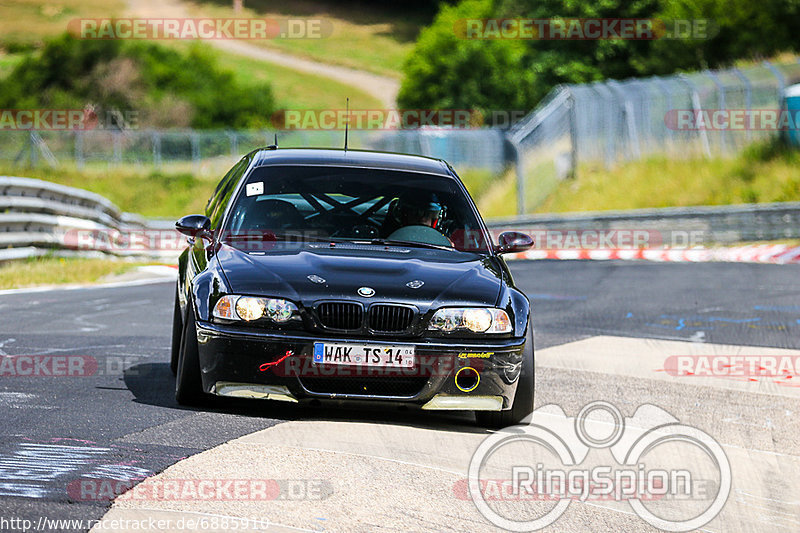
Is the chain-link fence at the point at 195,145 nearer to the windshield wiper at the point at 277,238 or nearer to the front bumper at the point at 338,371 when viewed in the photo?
the windshield wiper at the point at 277,238

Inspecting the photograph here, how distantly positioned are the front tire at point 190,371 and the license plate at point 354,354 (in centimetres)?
72

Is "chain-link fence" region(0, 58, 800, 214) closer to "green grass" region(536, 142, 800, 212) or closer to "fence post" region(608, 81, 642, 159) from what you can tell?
"fence post" region(608, 81, 642, 159)

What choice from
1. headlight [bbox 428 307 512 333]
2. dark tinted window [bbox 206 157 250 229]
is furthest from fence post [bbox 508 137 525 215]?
headlight [bbox 428 307 512 333]

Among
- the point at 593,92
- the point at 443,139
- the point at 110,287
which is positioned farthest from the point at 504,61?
the point at 110,287

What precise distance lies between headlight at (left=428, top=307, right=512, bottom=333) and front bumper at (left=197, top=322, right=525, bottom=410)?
69 millimetres

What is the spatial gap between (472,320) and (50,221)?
13025 millimetres

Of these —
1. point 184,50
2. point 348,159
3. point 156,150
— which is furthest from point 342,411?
point 184,50

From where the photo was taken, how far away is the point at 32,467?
5.49 m

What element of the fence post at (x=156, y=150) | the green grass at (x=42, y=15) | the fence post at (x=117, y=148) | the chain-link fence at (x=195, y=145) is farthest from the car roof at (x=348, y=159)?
the green grass at (x=42, y=15)

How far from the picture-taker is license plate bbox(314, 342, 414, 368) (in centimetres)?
661

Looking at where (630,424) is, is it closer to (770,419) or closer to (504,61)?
(770,419)

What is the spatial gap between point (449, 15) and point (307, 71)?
73.1 feet

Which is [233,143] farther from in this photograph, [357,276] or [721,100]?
[357,276]

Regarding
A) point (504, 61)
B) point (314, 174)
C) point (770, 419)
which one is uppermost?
point (504, 61)
